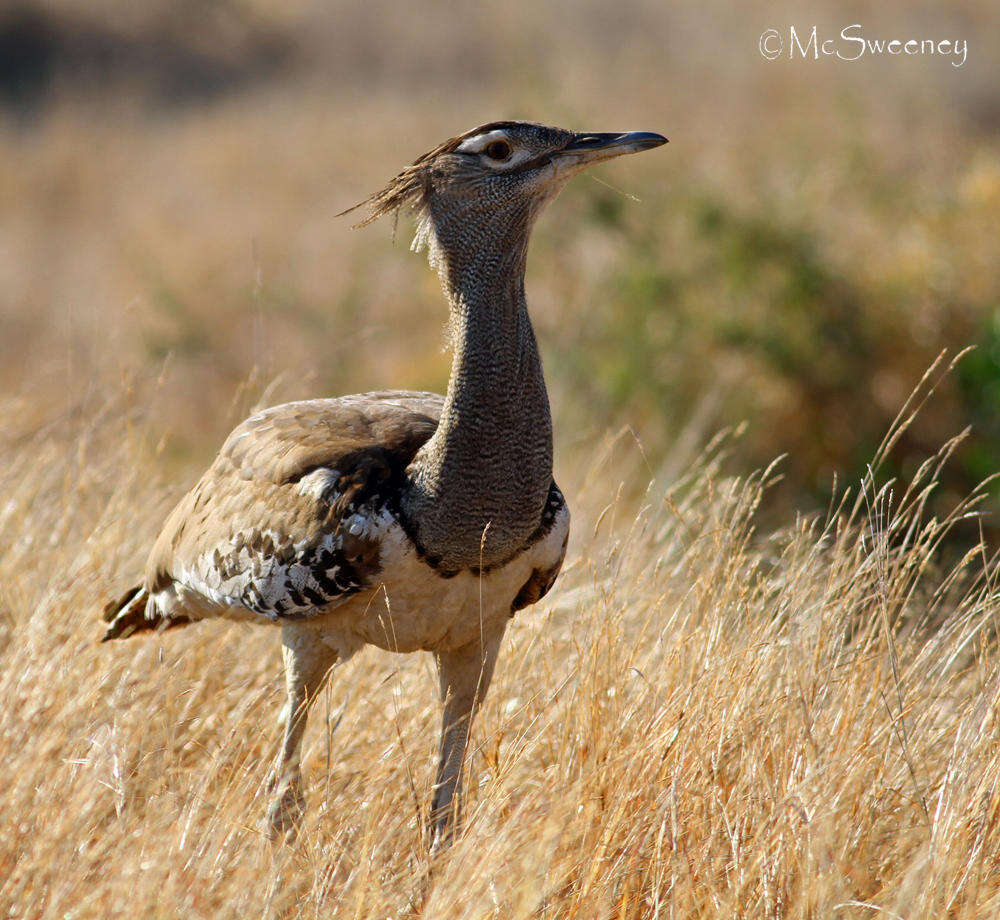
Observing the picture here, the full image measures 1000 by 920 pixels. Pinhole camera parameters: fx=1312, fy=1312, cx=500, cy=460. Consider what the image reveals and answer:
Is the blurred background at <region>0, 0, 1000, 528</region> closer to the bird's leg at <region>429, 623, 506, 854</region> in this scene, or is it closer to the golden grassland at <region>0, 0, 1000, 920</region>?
the golden grassland at <region>0, 0, 1000, 920</region>

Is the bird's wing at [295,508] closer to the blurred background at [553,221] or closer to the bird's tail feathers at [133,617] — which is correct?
the bird's tail feathers at [133,617]

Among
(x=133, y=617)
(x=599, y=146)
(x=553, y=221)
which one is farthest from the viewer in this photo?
(x=553, y=221)

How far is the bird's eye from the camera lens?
3.37 meters

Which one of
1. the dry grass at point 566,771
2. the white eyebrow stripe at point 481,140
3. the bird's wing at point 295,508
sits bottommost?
the dry grass at point 566,771

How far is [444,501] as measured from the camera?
3.25m

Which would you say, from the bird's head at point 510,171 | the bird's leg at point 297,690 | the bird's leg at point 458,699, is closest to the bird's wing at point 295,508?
the bird's leg at point 297,690

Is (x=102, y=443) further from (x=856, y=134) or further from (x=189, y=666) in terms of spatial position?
(x=856, y=134)

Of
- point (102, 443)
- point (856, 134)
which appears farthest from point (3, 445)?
point (856, 134)

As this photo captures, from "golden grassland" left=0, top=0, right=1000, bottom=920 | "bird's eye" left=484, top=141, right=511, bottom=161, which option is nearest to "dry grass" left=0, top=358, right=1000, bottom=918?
"golden grassland" left=0, top=0, right=1000, bottom=920

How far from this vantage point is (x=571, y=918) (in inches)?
113

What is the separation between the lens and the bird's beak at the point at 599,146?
132 inches

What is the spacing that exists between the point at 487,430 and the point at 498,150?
0.73 m

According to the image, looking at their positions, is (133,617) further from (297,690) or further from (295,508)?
(295,508)

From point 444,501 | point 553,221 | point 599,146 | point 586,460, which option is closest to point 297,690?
point 444,501
